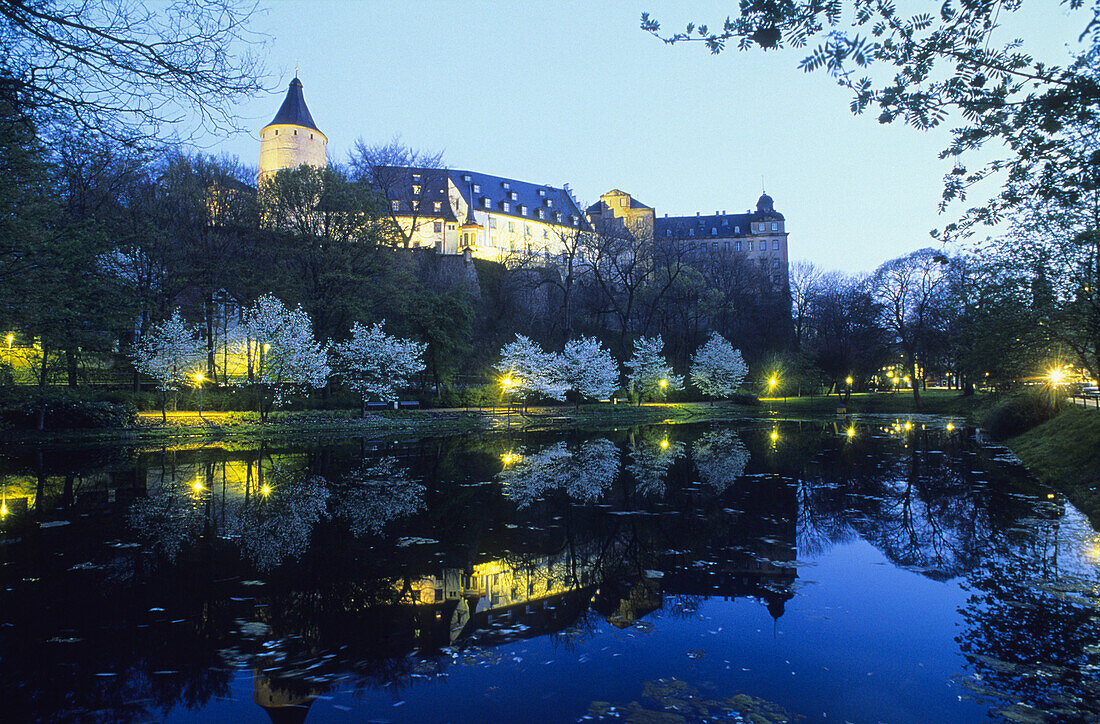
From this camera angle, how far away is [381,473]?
52.1 ft

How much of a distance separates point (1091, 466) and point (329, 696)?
1625 cm

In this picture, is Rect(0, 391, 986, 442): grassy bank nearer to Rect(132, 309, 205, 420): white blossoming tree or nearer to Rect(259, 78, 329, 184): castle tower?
Rect(132, 309, 205, 420): white blossoming tree

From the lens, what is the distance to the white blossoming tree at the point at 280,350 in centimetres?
2881

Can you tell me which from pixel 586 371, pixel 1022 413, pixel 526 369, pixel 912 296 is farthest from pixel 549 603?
pixel 912 296

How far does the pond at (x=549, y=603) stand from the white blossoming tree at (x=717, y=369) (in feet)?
122

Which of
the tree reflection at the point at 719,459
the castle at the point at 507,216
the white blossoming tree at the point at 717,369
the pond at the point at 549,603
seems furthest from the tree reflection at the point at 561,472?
the white blossoming tree at the point at 717,369

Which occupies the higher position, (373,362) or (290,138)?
(290,138)

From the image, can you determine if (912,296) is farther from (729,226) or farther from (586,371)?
(729,226)

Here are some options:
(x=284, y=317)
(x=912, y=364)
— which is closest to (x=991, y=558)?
(x=284, y=317)

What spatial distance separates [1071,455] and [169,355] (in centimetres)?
3509

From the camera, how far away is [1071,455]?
1490 centimetres

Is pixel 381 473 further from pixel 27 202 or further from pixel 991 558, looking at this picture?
pixel 991 558

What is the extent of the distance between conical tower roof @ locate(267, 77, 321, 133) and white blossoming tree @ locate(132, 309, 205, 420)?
3811 cm

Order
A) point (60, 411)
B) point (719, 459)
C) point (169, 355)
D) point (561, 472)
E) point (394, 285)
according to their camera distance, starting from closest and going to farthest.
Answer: point (561, 472) → point (719, 459) → point (60, 411) → point (169, 355) → point (394, 285)
